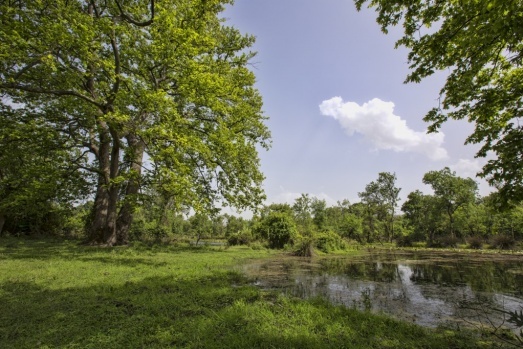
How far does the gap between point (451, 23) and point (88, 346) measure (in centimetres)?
1018

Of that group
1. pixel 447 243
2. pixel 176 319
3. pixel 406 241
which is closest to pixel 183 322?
pixel 176 319

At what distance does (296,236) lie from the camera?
2720 cm

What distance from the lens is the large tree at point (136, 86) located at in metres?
12.8

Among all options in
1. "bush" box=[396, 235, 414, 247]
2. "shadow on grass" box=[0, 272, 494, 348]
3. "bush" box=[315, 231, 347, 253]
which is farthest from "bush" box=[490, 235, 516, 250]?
"shadow on grass" box=[0, 272, 494, 348]

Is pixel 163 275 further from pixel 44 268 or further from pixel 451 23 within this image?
pixel 451 23

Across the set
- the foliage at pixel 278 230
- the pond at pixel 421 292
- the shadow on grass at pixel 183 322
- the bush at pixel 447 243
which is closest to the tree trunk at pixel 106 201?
the shadow on grass at pixel 183 322

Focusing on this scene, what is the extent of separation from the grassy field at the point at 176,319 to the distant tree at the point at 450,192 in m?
53.4

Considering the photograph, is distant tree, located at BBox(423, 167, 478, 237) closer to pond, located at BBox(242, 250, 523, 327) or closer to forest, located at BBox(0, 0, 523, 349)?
forest, located at BBox(0, 0, 523, 349)

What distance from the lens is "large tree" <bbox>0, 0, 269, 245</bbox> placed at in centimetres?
1283

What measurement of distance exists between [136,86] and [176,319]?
1429cm

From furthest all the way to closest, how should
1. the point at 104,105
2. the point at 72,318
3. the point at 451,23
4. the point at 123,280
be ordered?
the point at 104,105 < the point at 123,280 < the point at 451,23 < the point at 72,318

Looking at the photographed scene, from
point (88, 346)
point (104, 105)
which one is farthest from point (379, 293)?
point (104, 105)

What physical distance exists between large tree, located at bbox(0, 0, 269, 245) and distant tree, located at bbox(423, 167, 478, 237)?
153 feet

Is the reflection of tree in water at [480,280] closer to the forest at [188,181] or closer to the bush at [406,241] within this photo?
the forest at [188,181]
